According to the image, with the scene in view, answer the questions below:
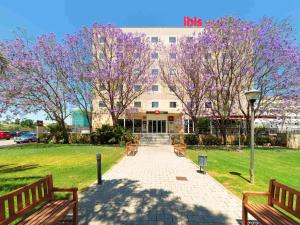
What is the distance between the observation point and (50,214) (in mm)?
3404

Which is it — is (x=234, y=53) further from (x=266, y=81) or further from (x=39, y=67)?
(x=39, y=67)

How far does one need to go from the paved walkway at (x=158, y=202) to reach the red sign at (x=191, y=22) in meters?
34.7

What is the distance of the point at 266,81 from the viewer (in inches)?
744

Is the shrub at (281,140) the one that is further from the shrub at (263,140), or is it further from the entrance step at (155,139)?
the entrance step at (155,139)

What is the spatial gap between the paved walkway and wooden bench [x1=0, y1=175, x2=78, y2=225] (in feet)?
2.61

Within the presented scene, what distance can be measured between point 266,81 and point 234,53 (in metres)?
4.31

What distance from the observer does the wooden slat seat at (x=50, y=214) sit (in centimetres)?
312

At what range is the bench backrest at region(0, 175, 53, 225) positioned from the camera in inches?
112

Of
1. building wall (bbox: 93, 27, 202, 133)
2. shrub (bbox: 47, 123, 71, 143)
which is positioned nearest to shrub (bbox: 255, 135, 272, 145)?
building wall (bbox: 93, 27, 202, 133)

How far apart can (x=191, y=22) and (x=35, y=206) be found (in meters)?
39.2

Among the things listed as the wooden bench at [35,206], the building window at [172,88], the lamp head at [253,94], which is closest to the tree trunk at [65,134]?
the building window at [172,88]

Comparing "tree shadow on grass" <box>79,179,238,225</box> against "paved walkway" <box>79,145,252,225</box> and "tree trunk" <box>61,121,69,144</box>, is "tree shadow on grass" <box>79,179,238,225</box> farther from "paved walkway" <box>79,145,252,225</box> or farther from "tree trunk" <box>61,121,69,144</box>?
"tree trunk" <box>61,121,69,144</box>

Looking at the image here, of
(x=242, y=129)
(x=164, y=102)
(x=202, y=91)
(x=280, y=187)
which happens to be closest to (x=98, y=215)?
(x=280, y=187)

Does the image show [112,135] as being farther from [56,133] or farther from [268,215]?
[268,215]
